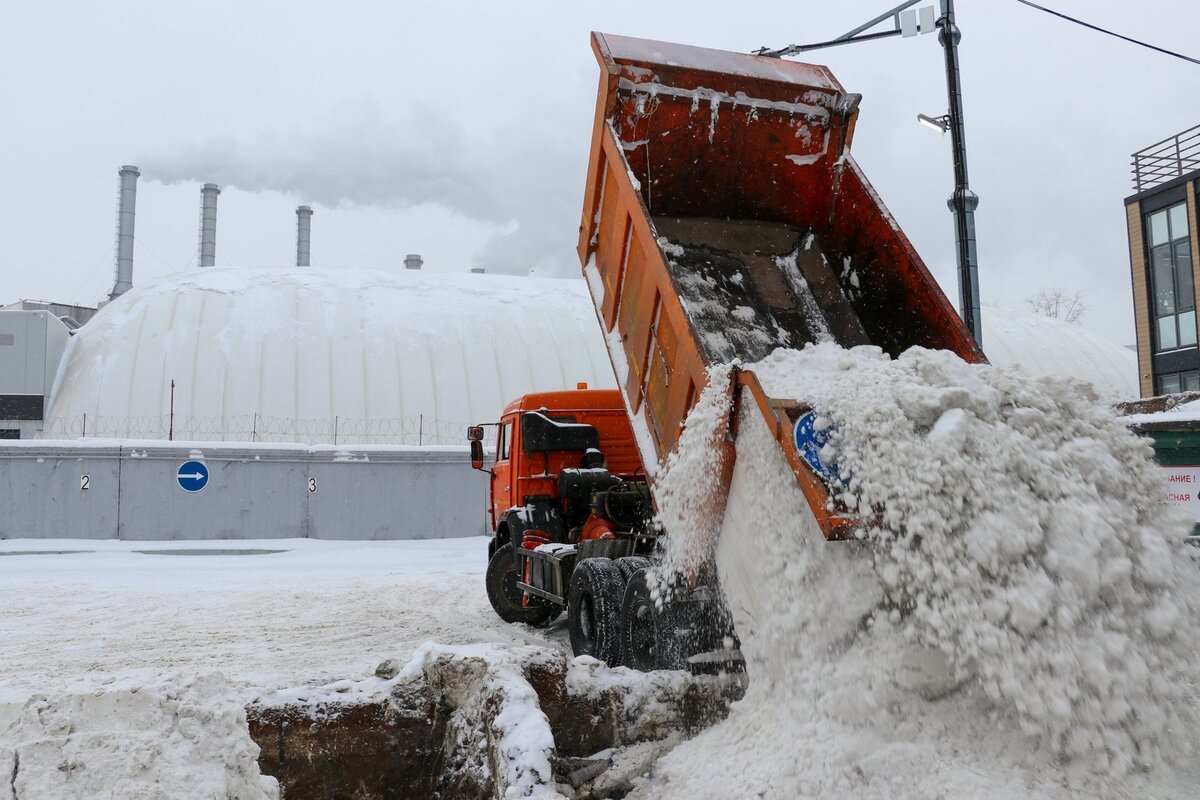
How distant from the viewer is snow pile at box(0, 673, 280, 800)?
116 inches

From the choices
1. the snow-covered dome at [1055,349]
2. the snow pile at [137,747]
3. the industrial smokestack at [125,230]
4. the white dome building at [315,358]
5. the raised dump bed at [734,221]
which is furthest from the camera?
the industrial smokestack at [125,230]

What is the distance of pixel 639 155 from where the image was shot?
6.10 metres

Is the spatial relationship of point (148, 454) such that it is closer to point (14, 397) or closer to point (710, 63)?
point (14, 397)

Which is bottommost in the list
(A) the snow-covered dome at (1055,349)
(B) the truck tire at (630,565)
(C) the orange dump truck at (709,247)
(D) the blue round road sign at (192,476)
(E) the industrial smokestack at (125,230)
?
(B) the truck tire at (630,565)

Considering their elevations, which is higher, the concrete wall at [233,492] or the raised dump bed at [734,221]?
the raised dump bed at [734,221]

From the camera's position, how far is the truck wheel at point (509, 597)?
8680mm

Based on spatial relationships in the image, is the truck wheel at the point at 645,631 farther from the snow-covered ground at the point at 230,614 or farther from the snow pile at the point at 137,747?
the snow pile at the point at 137,747

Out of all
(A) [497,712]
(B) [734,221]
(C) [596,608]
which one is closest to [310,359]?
(B) [734,221]

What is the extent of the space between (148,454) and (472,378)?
27.9ft

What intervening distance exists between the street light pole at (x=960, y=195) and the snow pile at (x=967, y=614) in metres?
5.66

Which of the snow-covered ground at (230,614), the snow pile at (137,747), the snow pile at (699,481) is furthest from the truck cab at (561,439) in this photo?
the snow pile at (137,747)

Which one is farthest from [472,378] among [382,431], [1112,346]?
[1112,346]

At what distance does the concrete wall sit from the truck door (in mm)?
9525

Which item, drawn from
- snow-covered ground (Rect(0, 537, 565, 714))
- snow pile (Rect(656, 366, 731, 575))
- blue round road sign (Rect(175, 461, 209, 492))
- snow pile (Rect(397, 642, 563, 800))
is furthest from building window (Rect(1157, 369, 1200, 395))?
snow pile (Rect(397, 642, 563, 800))
